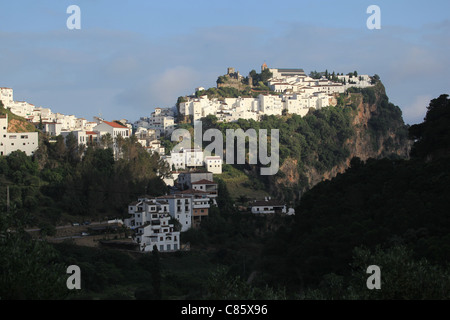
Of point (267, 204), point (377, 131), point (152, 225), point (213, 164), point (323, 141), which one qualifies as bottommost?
point (152, 225)

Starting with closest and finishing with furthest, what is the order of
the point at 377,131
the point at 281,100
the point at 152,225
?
the point at 152,225
the point at 281,100
the point at 377,131

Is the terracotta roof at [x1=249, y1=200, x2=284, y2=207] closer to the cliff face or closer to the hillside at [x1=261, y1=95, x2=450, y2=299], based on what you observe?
the hillside at [x1=261, y1=95, x2=450, y2=299]

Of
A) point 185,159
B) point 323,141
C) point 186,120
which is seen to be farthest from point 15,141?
point 323,141

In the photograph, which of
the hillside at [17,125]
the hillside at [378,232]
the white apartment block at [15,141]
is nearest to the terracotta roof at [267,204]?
the hillside at [378,232]

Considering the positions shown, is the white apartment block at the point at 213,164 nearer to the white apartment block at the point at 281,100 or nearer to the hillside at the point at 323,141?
the hillside at the point at 323,141

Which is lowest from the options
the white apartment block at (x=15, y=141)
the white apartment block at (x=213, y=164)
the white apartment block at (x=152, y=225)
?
the white apartment block at (x=152, y=225)

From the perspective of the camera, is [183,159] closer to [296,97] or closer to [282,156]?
[282,156]

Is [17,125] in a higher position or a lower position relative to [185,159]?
higher

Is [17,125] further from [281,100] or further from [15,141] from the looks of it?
[281,100]
